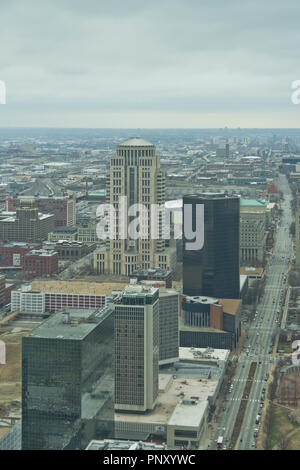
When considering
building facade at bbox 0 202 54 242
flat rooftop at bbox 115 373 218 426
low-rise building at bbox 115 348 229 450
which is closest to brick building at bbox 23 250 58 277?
building facade at bbox 0 202 54 242

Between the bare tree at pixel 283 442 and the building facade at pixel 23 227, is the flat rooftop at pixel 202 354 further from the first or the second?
the building facade at pixel 23 227

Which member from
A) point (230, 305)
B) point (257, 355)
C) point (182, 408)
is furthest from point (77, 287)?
point (182, 408)

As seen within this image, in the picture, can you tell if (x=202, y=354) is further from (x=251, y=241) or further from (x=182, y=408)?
(x=251, y=241)

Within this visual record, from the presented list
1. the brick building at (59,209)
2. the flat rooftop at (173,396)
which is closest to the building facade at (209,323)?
the flat rooftop at (173,396)

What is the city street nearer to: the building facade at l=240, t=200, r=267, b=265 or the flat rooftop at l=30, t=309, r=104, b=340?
the building facade at l=240, t=200, r=267, b=265

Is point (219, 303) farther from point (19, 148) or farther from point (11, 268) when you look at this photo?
point (19, 148)

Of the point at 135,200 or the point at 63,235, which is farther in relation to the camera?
the point at 63,235
